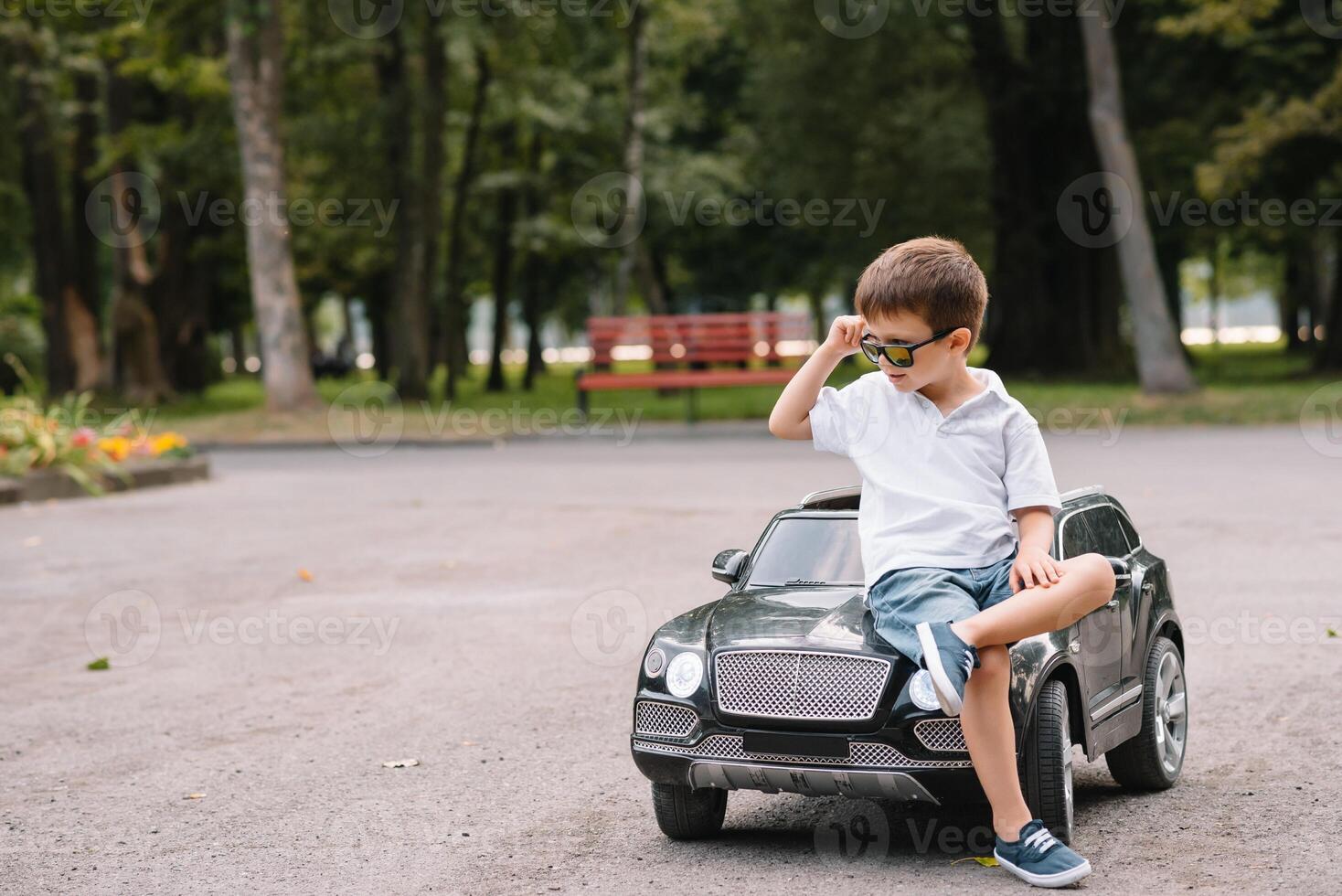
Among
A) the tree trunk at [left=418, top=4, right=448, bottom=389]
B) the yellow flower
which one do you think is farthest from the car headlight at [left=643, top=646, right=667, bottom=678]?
the tree trunk at [left=418, top=4, right=448, bottom=389]

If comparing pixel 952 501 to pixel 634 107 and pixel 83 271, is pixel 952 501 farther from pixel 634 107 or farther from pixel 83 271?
pixel 83 271

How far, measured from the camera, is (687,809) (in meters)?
4.99

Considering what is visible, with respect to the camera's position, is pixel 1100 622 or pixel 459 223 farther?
pixel 459 223

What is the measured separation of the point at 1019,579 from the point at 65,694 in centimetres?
490

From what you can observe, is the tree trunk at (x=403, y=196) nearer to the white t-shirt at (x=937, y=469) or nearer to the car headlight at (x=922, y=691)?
the white t-shirt at (x=937, y=469)

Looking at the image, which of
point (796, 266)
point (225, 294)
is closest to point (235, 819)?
point (796, 266)

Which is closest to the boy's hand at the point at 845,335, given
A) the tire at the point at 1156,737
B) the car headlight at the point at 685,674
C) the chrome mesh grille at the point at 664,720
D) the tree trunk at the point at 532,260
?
the car headlight at the point at 685,674

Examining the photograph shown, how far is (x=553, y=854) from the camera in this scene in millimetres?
4977

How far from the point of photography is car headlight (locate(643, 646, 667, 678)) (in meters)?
4.91

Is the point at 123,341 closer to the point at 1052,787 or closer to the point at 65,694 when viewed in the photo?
the point at 65,694

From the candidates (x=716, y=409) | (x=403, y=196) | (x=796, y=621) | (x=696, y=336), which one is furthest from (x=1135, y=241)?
(x=796, y=621)

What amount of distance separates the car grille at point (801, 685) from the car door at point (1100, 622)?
73 centimetres

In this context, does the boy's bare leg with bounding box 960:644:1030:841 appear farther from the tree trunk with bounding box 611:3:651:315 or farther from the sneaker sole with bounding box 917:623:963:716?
the tree trunk with bounding box 611:3:651:315

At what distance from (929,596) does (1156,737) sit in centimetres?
154
